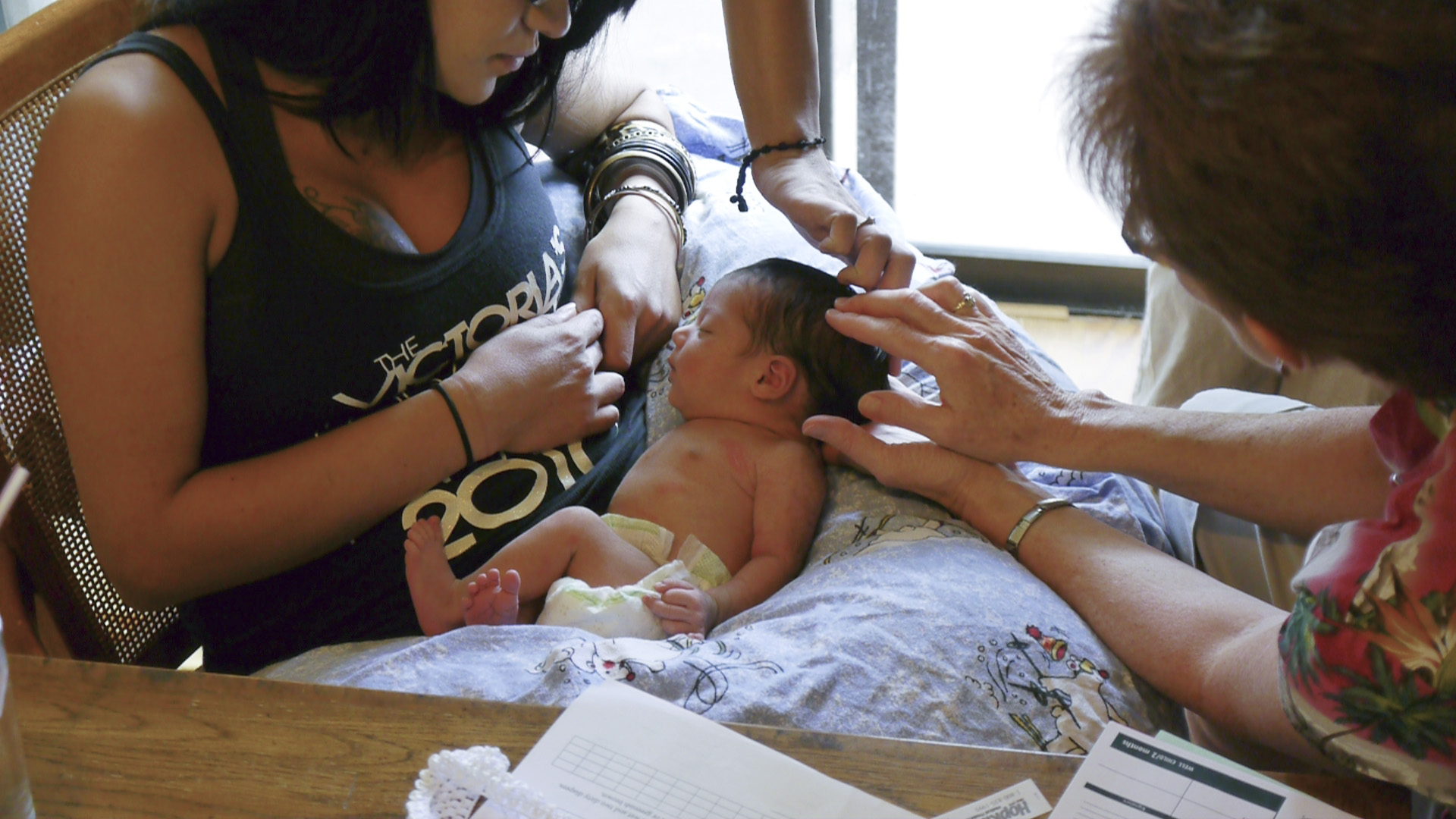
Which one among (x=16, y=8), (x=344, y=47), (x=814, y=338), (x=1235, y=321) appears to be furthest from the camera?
(x=16, y=8)

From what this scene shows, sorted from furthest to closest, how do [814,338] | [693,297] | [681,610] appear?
[693,297] → [814,338] → [681,610]

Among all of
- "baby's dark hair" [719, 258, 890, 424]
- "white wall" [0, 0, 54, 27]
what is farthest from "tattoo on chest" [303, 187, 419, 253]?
"white wall" [0, 0, 54, 27]

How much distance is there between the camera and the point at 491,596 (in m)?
1.21

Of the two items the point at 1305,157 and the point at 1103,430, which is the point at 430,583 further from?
the point at 1305,157

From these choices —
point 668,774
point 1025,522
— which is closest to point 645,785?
point 668,774

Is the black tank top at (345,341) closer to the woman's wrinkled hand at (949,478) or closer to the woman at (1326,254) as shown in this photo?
the woman's wrinkled hand at (949,478)

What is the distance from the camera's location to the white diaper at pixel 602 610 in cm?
126

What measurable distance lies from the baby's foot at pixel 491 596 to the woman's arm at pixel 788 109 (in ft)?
2.09

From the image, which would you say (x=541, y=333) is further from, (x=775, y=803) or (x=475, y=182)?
(x=775, y=803)

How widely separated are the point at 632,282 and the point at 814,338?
28 cm

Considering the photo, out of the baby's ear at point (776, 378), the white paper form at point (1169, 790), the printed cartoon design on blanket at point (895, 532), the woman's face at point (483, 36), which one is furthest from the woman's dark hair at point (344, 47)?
the white paper form at point (1169, 790)

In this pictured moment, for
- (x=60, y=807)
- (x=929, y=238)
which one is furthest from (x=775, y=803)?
(x=929, y=238)

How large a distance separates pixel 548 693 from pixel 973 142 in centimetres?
269

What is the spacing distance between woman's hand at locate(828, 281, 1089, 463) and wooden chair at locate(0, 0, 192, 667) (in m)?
0.93
